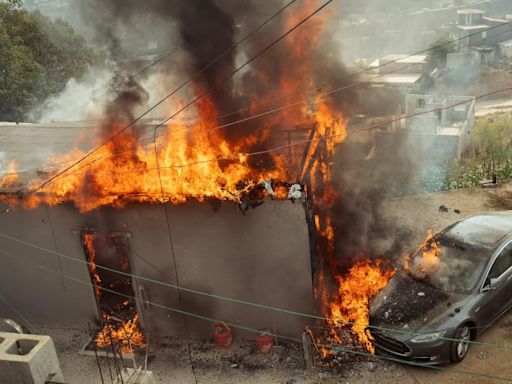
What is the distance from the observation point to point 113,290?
33.9 ft

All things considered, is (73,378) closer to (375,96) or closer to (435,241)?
(435,241)

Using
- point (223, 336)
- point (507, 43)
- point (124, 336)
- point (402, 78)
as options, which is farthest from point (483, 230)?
point (507, 43)

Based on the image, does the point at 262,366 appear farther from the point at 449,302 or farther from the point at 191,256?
the point at 449,302

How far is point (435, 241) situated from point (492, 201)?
5255 millimetres

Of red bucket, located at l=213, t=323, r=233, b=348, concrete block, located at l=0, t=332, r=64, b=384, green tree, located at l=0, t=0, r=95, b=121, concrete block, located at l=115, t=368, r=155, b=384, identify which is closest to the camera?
concrete block, located at l=0, t=332, r=64, b=384

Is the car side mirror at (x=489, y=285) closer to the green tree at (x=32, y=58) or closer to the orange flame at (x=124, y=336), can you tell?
the orange flame at (x=124, y=336)

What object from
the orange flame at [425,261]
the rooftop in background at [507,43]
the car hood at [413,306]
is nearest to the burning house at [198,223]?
the car hood at [413,306]

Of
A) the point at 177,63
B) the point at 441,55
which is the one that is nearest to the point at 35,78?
the point at 177,63

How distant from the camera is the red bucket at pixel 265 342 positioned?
916 centimetres

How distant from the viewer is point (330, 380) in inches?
328

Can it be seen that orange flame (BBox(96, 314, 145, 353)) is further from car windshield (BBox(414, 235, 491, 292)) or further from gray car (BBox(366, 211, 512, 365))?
car windshield (BBox(414, 235, 491, 292))

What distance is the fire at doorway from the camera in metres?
9.95

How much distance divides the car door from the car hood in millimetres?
436

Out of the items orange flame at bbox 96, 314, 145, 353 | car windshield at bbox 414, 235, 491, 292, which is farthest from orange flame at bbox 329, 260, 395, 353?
orange flame at bbox 96, 314, 145, 353
